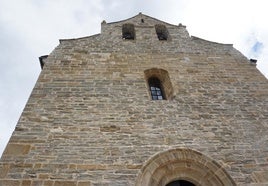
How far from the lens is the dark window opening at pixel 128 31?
1027 cm

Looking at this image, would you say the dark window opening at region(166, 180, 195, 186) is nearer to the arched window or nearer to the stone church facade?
the stone church facade

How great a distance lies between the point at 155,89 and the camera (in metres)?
8.00

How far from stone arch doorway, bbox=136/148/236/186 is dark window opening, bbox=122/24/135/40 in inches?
219

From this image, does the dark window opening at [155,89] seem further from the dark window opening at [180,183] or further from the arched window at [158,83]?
the dark window opening at [180,183]

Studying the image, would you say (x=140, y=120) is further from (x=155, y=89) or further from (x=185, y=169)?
(x=155, y=89)

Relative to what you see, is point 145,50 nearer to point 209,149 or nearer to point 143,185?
point 209,149

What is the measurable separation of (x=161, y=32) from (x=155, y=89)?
3599mm

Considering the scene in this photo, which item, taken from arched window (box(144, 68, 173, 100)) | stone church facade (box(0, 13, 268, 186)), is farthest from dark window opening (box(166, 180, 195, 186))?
arched window (box(144, 68, 173, 100))

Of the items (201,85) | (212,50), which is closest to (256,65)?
(212,50)

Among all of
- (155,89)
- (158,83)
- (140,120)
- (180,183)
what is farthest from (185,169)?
(158,83)

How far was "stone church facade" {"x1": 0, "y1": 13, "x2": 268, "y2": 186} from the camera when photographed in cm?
529

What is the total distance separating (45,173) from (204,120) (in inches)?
141

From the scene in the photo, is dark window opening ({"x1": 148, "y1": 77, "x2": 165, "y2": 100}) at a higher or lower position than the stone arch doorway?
higher

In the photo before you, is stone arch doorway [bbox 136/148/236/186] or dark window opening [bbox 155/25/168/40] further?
dark window opening [bbox 155/25/168/40]
